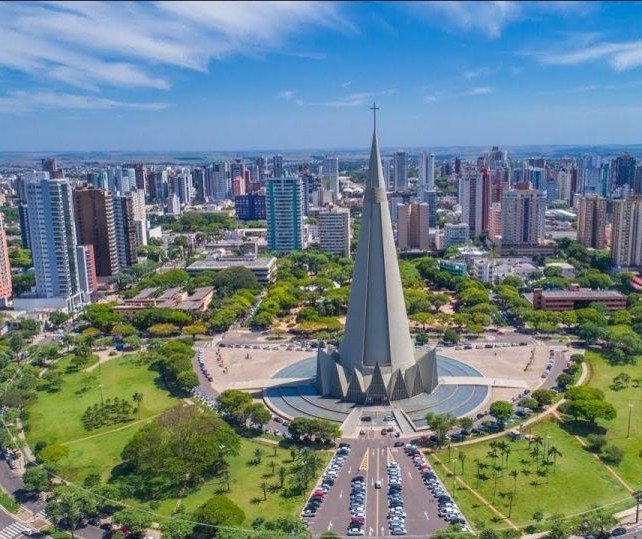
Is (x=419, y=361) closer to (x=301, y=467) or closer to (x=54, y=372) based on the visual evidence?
(x=301, y=467)

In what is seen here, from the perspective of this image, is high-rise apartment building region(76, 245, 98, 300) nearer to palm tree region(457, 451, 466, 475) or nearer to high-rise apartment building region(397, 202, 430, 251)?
high-rise apartment building region(397, 202, 430, 251)

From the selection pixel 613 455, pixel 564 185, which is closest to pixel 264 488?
pixel 613 455

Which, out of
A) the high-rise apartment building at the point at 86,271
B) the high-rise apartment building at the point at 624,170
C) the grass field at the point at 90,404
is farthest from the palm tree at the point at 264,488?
the high-rise apartment building at the point at 624,170

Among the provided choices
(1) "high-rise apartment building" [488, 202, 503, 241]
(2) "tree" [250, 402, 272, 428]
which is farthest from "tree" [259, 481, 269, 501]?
(1) "high-rise apartment building" [488, 202, 503, 241]

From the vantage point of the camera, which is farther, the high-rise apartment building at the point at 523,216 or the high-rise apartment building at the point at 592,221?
the high-rise apartment building at the point at 523,216

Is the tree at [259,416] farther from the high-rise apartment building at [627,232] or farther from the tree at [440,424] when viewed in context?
the high-rise apartment building at [627,232]
